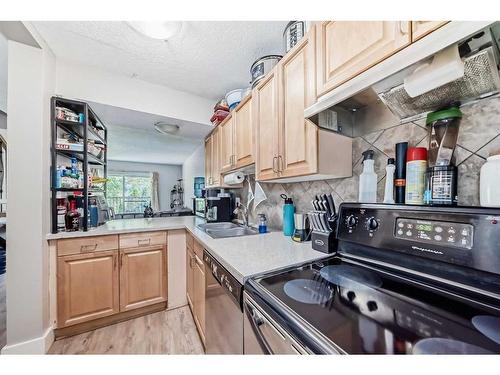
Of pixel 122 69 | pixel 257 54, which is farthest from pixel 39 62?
pixel 257 54

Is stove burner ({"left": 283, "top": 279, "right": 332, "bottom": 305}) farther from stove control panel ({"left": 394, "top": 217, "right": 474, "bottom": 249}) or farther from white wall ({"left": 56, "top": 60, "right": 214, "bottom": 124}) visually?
white wall ({"left": 56, "top": 60, "right": 214, "bottom": 124})

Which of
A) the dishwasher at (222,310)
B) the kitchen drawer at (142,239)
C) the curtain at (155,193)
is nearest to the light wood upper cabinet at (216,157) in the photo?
the kitchen drawer at (142,239)

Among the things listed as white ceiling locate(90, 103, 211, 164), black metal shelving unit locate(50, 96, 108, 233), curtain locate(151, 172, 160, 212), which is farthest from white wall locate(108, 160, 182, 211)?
black metal shelving unit locate(50, 96, 108, 233)

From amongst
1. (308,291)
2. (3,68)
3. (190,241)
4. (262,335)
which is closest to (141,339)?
(190,241)

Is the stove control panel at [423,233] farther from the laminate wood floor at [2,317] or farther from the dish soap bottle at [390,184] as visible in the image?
the laminate wood floor at [2,317]

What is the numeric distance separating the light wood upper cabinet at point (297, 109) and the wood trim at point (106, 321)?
5.94ft

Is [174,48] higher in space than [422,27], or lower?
higher

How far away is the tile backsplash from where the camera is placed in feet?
2.31

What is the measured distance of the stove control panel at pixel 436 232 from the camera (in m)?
0.60

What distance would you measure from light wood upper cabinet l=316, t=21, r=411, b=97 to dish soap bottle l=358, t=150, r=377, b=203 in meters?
0.42

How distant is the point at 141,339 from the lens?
1575 mm

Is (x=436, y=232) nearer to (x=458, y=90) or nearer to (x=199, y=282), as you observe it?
(x=458, y=90)

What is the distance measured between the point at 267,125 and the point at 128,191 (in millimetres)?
7467
